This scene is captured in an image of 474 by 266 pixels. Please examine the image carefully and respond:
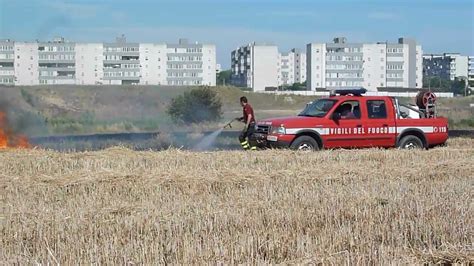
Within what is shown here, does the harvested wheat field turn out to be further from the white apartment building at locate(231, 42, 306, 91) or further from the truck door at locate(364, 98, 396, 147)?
the white apartment building at locate(231, 42, 306, 91)

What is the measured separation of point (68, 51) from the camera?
188ft

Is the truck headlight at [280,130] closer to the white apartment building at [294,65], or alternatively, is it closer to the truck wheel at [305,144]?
the truck wheel at [305,144]

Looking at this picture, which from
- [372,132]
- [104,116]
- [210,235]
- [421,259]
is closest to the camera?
[421,259]

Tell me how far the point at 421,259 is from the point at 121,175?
25.4 feet

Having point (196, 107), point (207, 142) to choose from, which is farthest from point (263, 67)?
point (207, 142)

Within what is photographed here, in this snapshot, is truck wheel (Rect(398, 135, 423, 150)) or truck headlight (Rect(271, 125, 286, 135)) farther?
truck wheel (Rect(398, 135, 423, 150))

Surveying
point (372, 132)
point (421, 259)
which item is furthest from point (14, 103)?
point (421, 259)

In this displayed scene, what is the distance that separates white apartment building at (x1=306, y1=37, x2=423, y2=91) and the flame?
7233 cm

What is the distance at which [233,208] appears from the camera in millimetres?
9953

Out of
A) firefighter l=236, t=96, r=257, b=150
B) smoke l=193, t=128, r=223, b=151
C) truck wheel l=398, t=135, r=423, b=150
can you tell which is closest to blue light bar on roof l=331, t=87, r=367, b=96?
truck wheel l=398, t=135, r=423, b=150

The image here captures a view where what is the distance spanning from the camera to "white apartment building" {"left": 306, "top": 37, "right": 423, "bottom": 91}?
94.6 m

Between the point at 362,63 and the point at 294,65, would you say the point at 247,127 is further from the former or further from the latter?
the point at 294,65

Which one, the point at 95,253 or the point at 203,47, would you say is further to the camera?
the point at 203,47

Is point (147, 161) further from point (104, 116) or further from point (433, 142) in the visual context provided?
point (104, 116)
